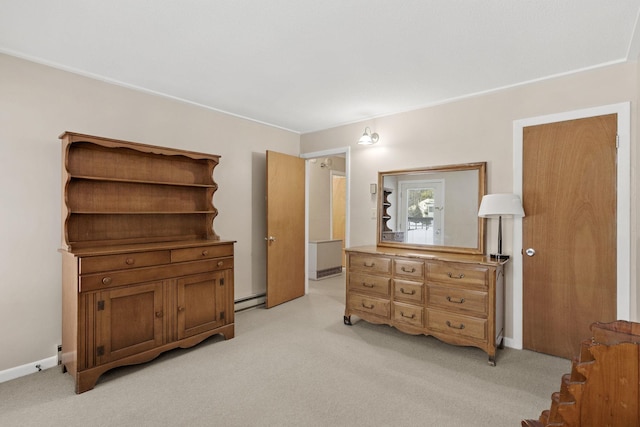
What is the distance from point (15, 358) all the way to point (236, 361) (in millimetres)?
1681

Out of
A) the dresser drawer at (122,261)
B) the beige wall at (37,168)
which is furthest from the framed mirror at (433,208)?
the beige wall at (37,168)

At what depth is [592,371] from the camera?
113 centimetres

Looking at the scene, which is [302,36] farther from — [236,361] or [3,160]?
[236,361]

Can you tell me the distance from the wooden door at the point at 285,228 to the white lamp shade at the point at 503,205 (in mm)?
2510

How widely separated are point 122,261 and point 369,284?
7.54 feet

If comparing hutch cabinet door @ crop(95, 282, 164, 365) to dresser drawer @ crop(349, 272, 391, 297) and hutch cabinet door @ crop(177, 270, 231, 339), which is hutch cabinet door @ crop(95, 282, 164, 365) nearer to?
hutch cabinet door @ crop(177, 270, 231, 339)

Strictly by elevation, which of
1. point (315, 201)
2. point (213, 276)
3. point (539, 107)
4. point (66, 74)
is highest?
point (66, 74)

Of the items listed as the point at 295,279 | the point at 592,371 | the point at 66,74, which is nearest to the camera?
the point at 592,371

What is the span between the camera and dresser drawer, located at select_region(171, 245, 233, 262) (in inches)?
112

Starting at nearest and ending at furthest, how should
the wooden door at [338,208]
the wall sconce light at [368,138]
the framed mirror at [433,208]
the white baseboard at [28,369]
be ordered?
the white baseboard at [28,369] < the framed mirror at [433,208] < the wall sconce light at [368,138] < the wooden door at [338,208]

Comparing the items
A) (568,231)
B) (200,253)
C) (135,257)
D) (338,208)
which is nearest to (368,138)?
(568,231)

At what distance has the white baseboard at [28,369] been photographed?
97.7 inches

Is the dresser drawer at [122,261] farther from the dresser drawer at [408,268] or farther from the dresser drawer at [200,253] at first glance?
the dresser drawer at [408,268]

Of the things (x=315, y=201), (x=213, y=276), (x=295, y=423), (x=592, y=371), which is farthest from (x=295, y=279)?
(x=592, y=371)
